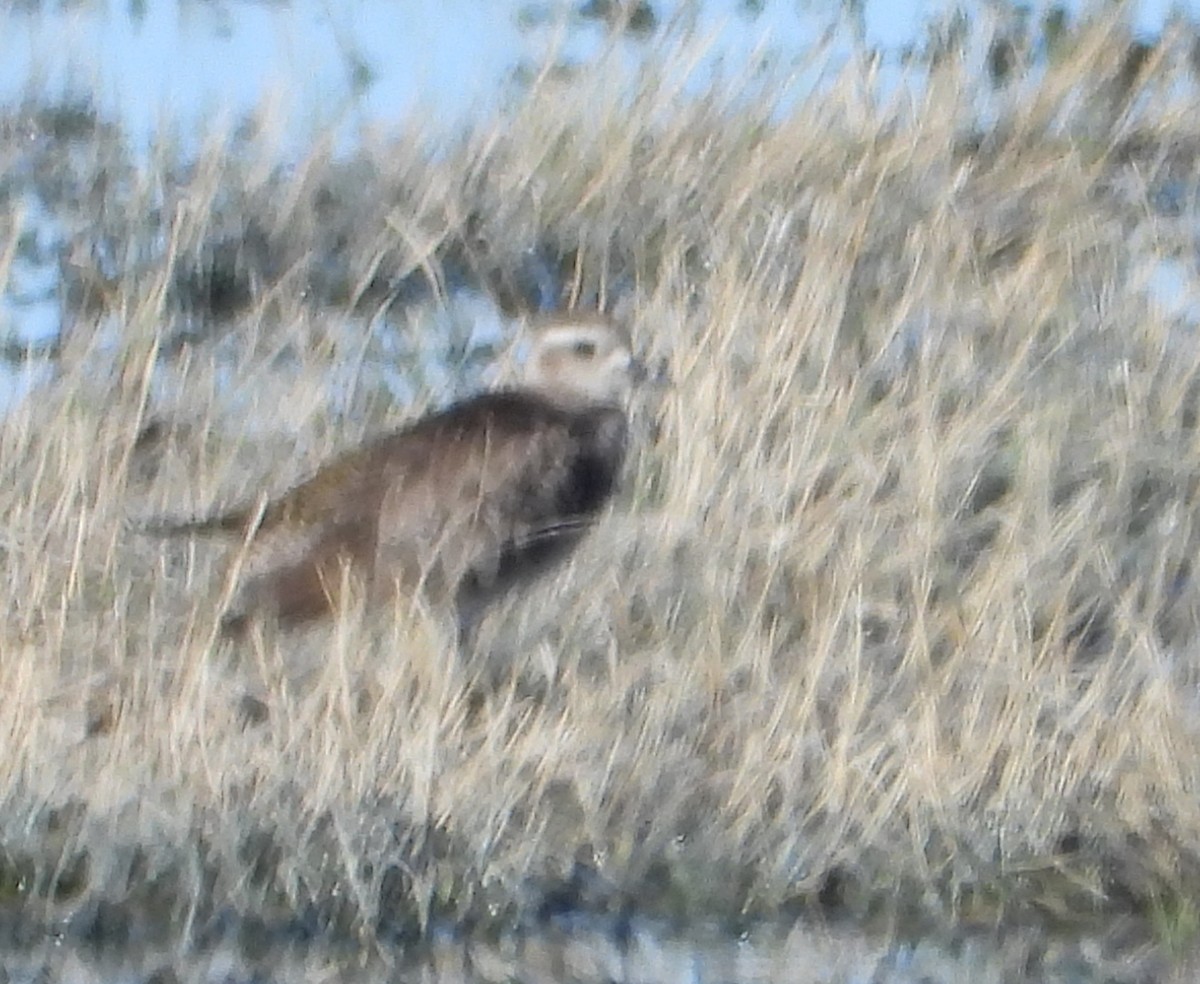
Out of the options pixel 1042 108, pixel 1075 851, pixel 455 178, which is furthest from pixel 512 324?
pixel 1075 851

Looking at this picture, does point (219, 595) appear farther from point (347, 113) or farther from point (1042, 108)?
point (1042, 108)

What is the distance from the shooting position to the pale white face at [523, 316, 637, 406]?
620 centimetres

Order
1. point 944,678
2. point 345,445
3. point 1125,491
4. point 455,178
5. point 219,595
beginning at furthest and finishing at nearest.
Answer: point 455,178, point 345,445, point 1125,491, point 219,595, point 944,678

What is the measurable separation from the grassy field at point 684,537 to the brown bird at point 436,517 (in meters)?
0.13

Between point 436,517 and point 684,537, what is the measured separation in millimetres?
627

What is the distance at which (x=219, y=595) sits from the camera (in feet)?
18.5

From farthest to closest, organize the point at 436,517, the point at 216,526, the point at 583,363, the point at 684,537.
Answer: the point at 583,363 < the point at 684,537 < the point at 216,526 < the point at 436,517

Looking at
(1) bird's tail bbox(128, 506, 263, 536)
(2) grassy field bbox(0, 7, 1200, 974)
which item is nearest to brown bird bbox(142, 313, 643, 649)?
(1) bird's tail bbox(128, 506, 263, 536)

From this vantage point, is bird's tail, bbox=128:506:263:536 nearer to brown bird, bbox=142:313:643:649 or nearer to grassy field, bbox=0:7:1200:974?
brown bird, bbox=142:313:643:649

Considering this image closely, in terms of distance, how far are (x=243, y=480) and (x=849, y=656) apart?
1830 millimetres

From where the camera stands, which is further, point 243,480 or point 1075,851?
point 243,480

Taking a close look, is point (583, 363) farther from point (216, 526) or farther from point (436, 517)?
point (216, 526)

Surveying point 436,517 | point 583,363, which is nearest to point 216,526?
point 436,517

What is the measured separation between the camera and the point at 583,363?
20.5 feet
